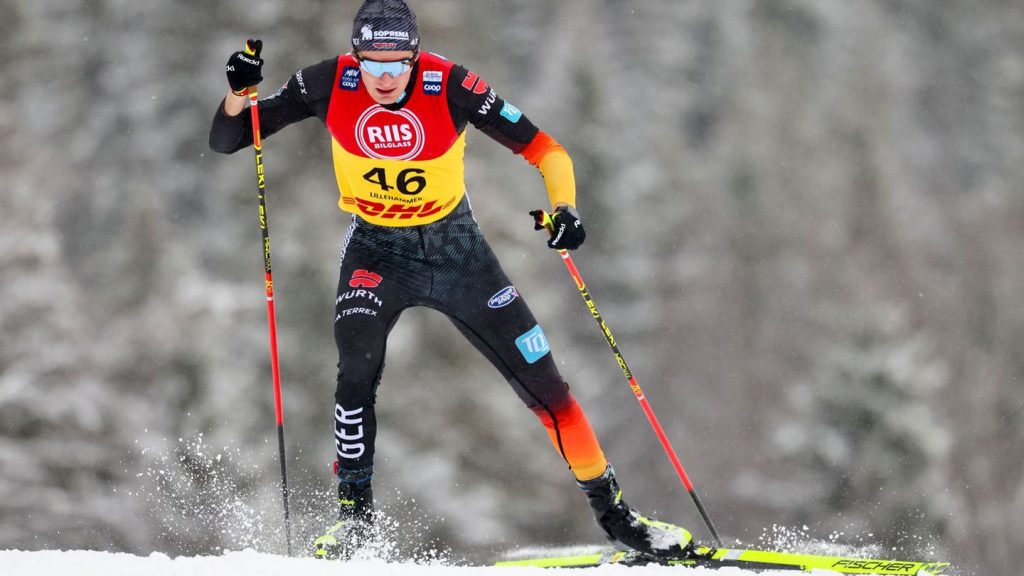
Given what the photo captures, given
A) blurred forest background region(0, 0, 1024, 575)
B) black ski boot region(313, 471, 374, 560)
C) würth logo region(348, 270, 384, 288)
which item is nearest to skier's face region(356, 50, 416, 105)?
würth logo region(348, 270, 384, 288)

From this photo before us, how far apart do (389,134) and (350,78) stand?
28cm

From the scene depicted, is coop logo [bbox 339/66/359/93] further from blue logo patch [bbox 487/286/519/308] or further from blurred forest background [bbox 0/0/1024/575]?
blurred forest background [bbox 0/0/1024/575]

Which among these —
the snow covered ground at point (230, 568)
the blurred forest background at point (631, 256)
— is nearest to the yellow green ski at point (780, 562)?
the snow covered ground at point (230, 568)

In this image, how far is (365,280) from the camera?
401 centimetres

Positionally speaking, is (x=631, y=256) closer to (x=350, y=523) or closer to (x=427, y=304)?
(x=427, y=304)

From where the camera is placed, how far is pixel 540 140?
163 inches

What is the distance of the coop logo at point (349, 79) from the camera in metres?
3.93

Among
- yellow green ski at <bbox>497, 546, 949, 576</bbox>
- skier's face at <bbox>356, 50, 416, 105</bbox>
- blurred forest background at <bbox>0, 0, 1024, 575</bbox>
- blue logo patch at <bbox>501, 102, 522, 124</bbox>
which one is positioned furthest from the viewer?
blurred forest background at <bbox>0, 0, 1024, 575</bbox>

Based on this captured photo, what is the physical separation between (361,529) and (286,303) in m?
4.33

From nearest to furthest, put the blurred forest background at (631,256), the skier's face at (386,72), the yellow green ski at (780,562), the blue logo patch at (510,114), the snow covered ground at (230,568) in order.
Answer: the snow covered ground at (230,568) → the skier's face at (386,72) → the blue logo patch at (510,114) → the yellow green ski at (780,562) → the blurred forest background at (631,256)

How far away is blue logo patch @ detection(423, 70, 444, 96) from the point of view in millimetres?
3924

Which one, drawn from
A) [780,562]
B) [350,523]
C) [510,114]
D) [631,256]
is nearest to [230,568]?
[350,523]

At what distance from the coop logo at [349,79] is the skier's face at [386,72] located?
5cm

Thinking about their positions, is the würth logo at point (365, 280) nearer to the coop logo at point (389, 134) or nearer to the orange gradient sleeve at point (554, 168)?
the coop logo at point (389, 134)
